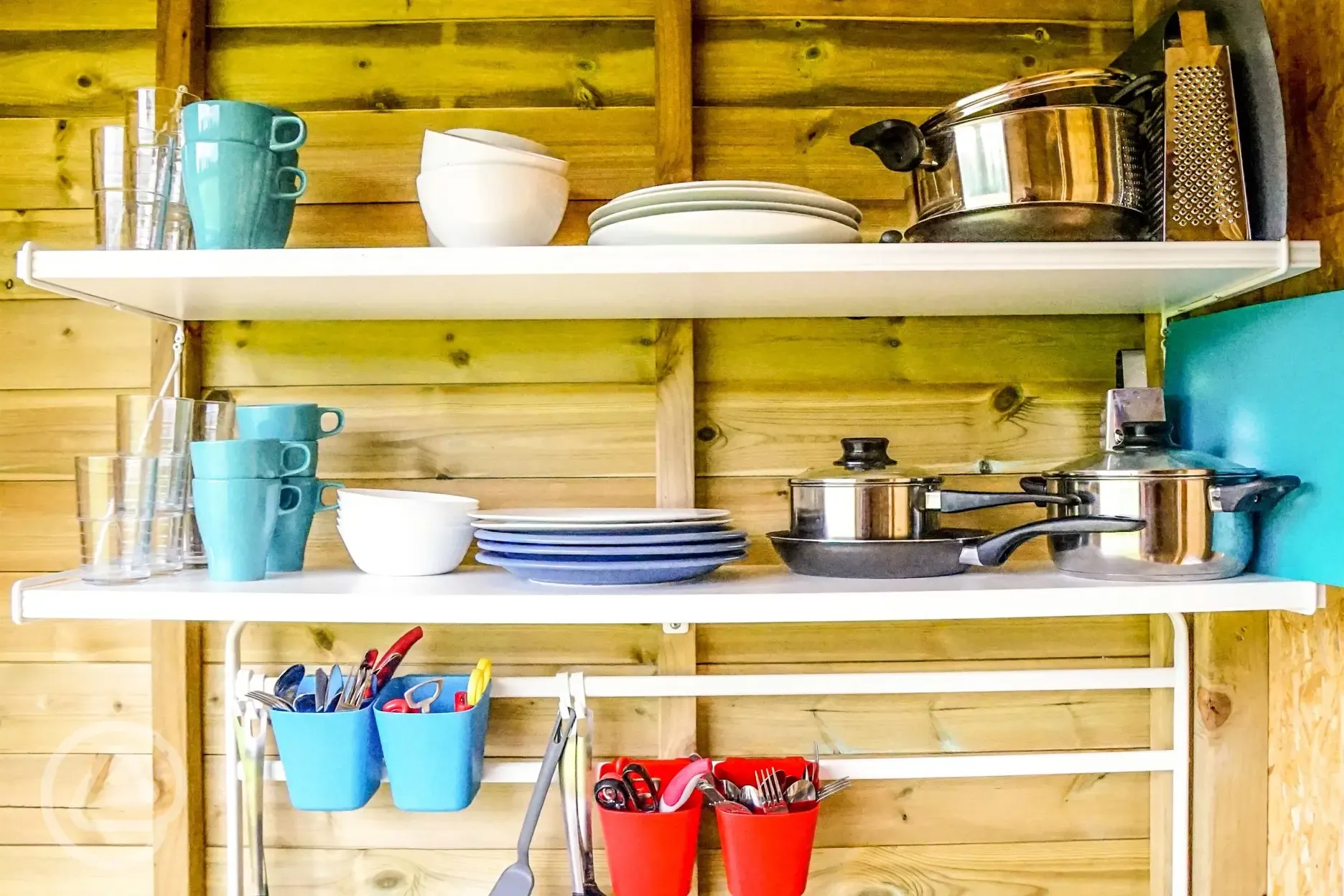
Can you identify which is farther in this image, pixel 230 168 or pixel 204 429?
pixel 204 429

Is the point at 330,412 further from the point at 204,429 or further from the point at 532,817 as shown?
the point at 532,817

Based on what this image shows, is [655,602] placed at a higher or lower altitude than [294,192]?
lower

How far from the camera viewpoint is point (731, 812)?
3.24 feet

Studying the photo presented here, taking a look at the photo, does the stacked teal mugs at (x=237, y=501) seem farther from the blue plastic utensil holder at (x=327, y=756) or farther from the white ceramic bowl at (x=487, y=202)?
the white ceramic bowl at (x=487, y=202)

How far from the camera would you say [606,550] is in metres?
0.88

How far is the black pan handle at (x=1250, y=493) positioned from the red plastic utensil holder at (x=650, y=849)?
2.13ft

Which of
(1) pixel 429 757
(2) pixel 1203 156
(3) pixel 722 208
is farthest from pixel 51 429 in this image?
(2) pixel 1203 156

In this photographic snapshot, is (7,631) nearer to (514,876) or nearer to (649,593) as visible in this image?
(514,876)

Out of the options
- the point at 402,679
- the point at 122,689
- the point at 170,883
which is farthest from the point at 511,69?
the point at 170,883

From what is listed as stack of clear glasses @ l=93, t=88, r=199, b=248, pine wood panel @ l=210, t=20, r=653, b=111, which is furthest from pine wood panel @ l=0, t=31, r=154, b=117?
stack of clear glasses @ l=93, t=88, r=199, b=248

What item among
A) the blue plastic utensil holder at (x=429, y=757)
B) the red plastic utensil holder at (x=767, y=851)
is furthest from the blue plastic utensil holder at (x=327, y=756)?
the red plastic utensil holder at (x=767, y=851)

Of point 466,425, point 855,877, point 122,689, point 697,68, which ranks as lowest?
point 855,877

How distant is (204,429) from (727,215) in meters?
0.67

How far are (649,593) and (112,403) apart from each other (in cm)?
81
